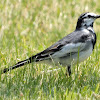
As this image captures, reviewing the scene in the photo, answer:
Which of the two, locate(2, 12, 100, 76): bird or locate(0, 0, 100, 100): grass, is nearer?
locate(0, 0, 100, 100): grass

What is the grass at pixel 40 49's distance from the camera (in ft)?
15.8

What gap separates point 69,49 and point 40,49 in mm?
1820

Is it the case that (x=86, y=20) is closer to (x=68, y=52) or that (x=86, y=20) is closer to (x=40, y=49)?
(x=68, y=52)

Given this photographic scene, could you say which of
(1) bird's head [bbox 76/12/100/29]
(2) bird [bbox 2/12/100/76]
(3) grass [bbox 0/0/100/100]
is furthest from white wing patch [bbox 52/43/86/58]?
(1) bird's head [bbox 76/12/100/29]

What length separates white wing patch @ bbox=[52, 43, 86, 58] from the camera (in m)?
5.94

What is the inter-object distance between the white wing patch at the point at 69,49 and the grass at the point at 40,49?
23 centimetres

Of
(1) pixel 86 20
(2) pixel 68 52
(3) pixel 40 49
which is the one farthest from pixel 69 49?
(3) pixel 40 49

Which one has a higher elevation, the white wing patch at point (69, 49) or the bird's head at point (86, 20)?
the bird's head at point (86, 20)

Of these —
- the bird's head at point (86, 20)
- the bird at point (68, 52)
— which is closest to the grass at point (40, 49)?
the bird at point (68, 52)

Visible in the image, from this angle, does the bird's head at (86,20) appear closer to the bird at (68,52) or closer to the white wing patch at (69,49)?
the bird at (68,52)

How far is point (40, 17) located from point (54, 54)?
486 centimetres

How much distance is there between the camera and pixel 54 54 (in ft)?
19.5

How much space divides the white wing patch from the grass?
23 centimetres

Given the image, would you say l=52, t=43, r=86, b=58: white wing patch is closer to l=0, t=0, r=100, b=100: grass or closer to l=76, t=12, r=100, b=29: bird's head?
l=0, t=0, r=100, b=100: grass
